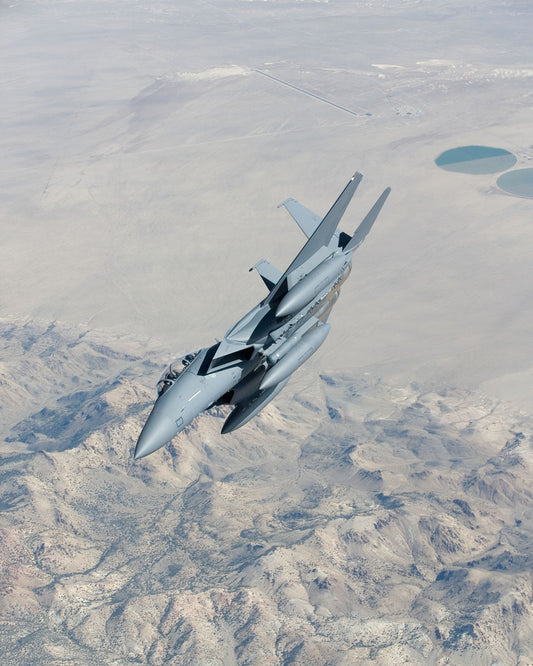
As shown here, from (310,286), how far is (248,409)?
30.6 ft

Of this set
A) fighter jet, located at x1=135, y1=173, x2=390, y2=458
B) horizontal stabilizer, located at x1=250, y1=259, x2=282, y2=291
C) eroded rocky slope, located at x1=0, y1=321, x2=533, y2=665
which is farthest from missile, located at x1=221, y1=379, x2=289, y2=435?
eroded rocky slope, located at x1=0, y1=321, x2=533, y2=665

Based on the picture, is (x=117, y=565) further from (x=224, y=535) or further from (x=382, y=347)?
(x=382, y=347)

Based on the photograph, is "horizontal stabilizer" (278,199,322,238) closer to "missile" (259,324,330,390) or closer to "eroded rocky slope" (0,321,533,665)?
"missile" (259,324,330,390)

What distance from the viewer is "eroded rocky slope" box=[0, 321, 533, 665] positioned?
92.6 metres

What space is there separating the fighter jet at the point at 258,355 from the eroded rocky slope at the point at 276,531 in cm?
5096

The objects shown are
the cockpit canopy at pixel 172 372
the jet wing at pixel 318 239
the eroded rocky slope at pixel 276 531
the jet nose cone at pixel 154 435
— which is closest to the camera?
the jet nose cone at pixel 154 435

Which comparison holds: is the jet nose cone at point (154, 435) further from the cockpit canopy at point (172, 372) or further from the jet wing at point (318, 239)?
the jet wing at point (318, 239)

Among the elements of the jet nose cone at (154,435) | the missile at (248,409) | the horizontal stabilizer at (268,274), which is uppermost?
the horizontal stabilizer at (268,274)

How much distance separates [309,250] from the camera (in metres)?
52.0

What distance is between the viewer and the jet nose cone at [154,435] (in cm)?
4347

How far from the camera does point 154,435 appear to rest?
4375 centimetres

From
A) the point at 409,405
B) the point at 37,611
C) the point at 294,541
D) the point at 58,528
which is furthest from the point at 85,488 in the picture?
the point at 409,405

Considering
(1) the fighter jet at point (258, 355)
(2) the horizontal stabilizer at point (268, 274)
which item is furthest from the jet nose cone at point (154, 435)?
(2) the horizontal stabilizer at point (268, 274)

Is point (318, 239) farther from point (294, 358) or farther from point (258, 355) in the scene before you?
point (258, 355)
